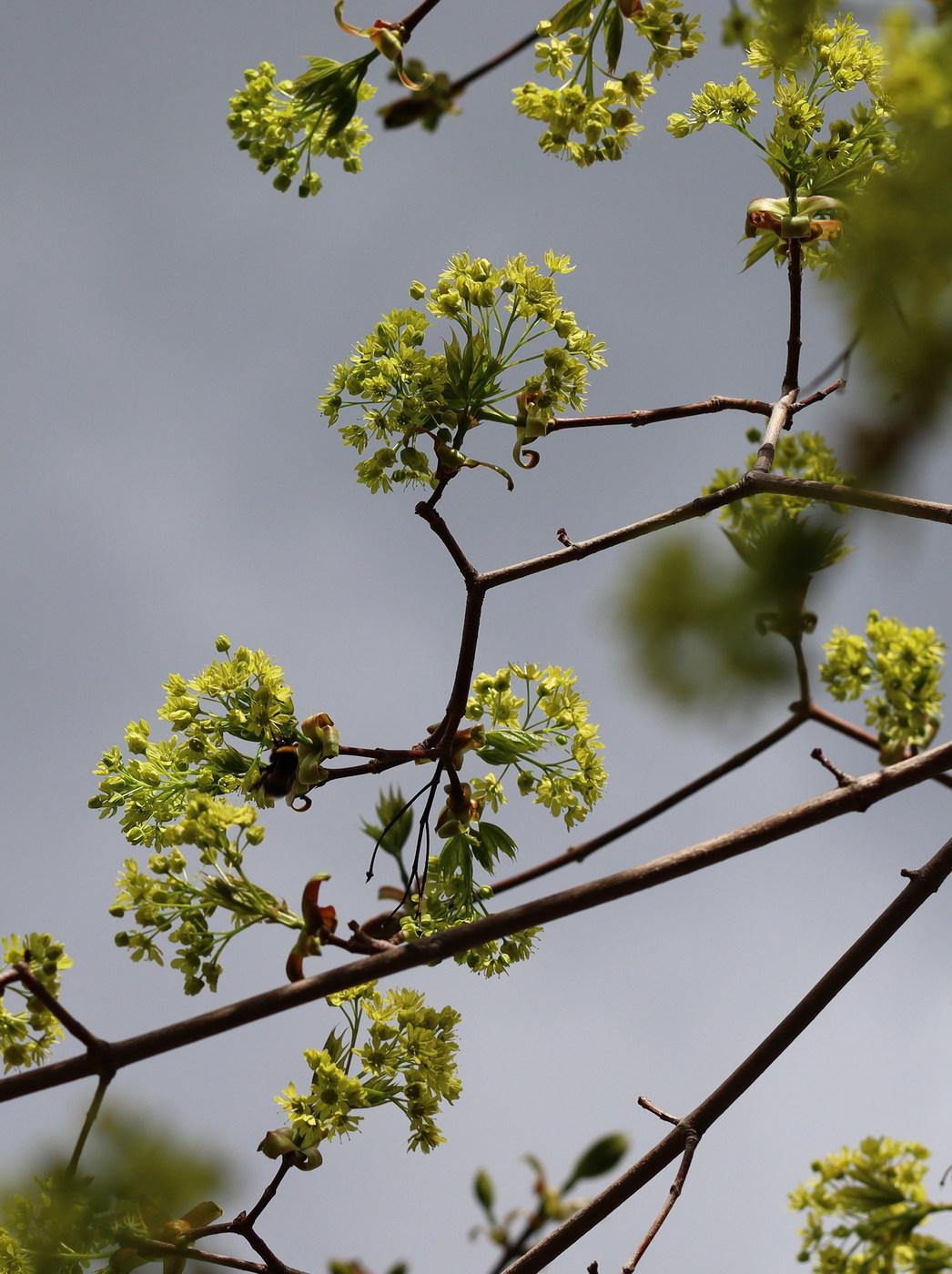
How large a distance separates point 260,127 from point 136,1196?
292cm

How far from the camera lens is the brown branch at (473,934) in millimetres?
1558

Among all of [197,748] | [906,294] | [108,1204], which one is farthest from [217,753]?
[906,294]

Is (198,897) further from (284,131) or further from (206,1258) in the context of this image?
(284,131)

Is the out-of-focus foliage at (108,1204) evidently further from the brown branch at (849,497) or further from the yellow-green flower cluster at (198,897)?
the brown branch at (849,497)

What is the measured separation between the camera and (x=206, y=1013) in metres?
1.55

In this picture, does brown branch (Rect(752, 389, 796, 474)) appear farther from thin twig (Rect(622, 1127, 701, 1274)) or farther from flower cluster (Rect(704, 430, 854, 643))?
thin twig (Rect(622, 1127, 701, 1274))

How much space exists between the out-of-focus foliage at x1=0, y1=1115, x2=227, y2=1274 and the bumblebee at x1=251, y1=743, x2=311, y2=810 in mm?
1035

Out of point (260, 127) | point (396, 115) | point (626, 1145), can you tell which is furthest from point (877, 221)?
point (260, 127)

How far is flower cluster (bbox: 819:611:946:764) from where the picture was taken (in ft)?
9.78

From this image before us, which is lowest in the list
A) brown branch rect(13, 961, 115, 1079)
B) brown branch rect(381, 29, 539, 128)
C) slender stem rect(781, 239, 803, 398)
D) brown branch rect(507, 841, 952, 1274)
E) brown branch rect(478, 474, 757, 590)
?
brown branch rect(13, 961, 115, 1079)

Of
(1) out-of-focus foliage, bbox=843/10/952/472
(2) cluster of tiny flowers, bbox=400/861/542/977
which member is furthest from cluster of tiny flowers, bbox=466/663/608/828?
(1) out-of-focus foliage, bbox=843/10/952/472

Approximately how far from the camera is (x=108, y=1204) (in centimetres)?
205

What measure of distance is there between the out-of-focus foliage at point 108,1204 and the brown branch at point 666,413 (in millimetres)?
2178

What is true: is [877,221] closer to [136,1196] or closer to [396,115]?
[396,115]
